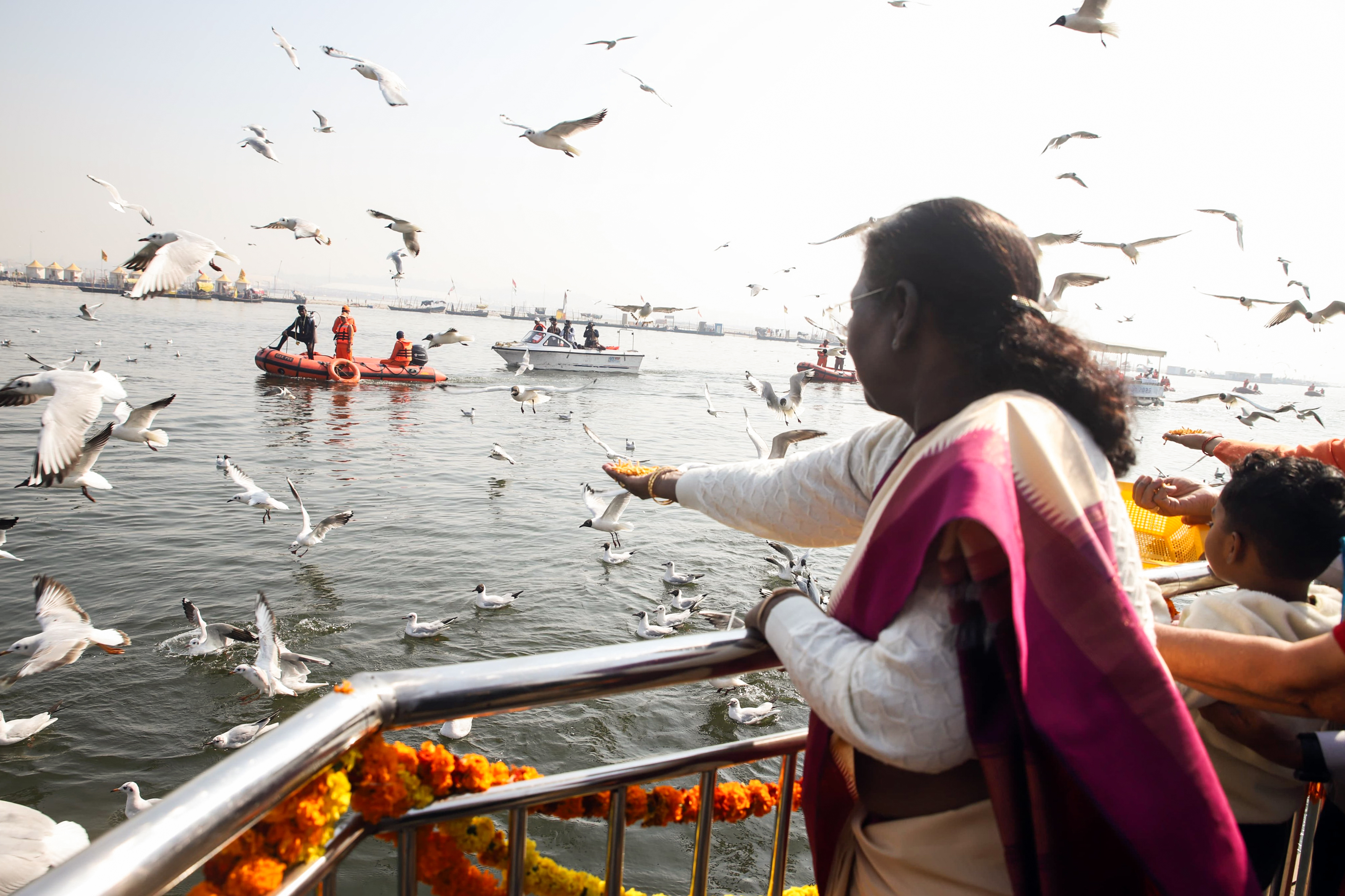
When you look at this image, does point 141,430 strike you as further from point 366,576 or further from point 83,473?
point 366,576

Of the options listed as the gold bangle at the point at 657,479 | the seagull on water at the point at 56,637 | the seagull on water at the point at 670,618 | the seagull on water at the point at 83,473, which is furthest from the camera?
the seagull on water at the point at 670,618

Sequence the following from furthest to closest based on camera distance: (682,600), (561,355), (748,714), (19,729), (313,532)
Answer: (561,355) < (313,532) < (682,600) < (748,714) < (19,729)

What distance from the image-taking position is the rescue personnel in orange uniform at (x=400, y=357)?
79.5ft

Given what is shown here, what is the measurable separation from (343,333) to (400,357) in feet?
6.24

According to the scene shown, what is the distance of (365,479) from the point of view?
13008 millimetres

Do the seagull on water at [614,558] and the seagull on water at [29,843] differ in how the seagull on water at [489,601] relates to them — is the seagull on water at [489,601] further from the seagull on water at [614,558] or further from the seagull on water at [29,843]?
the seagull on water at [29,843]

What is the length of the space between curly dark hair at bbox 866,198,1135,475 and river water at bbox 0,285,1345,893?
0.47 ft

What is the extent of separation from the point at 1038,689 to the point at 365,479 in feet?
43.5

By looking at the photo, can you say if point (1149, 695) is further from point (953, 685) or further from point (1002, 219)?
point (1002, 219)

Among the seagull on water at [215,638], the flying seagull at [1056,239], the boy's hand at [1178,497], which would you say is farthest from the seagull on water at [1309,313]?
the seagull on water at [215,638]

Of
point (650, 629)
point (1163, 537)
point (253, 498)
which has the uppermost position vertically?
point (1163, 537)

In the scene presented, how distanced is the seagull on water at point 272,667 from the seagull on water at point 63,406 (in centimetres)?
204

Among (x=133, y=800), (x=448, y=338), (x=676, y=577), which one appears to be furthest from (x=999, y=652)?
(x=448, y=338)

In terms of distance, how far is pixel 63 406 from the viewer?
6.13 m
